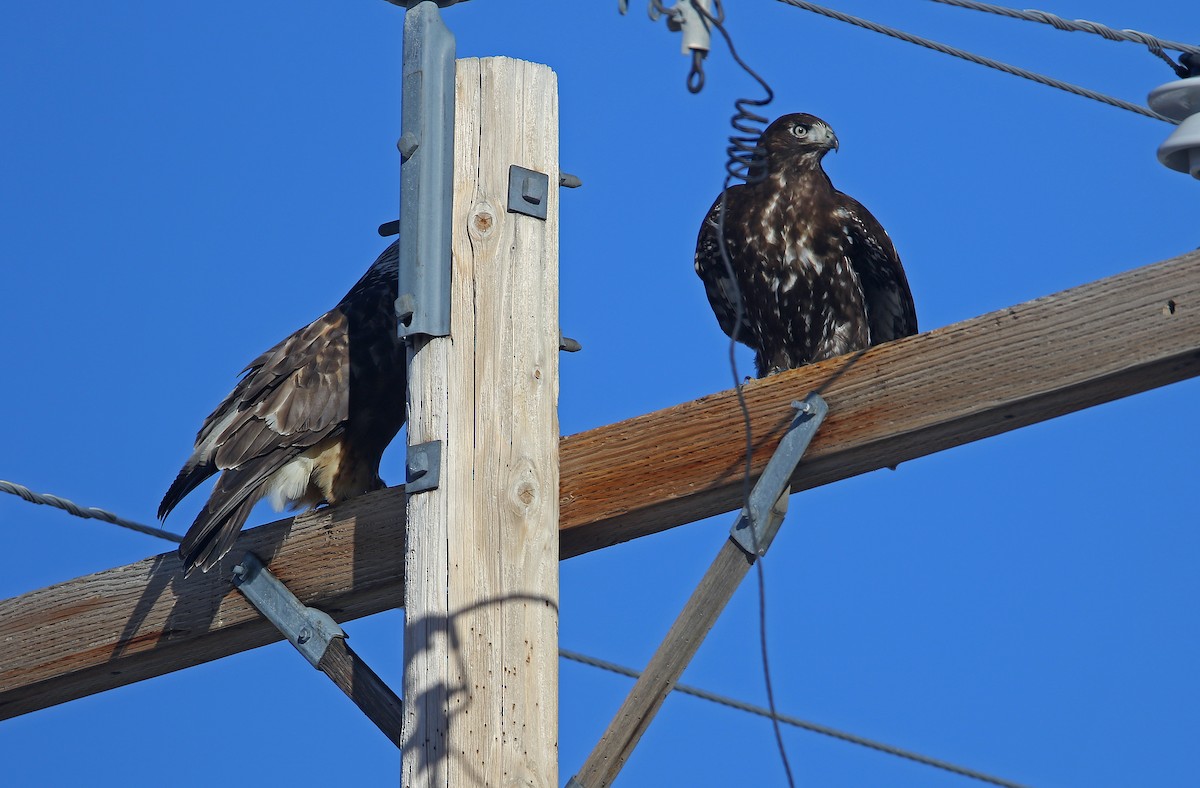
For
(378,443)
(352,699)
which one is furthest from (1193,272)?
(378,443)

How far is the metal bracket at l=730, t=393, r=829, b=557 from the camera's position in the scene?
3.61 metres

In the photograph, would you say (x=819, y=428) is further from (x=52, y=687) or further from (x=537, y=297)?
(x=52, y=687)

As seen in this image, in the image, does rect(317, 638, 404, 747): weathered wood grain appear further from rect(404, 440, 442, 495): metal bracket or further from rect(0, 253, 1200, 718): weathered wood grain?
rect(404, 440, 442, 495): metal bracket

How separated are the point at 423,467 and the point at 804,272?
10.2ft

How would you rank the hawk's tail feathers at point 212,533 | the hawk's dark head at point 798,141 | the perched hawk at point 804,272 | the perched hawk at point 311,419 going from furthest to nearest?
the hawk's dark head at point 798,141 < the perched hawk at point 804,272 < the perched hawk at point 311,419 < the hawk's tail feathers at point 212,533

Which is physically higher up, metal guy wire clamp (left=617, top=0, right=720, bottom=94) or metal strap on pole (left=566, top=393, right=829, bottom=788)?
metal guy wire clamp (left=617, top=0, right=720, bottom=94)

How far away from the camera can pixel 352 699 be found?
13.1 feet

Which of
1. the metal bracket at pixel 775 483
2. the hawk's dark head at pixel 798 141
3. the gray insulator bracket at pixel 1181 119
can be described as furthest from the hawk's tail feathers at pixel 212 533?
the hawk's dark head at pixel 798 141

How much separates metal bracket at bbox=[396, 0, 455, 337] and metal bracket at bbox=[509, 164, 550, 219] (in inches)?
5.8

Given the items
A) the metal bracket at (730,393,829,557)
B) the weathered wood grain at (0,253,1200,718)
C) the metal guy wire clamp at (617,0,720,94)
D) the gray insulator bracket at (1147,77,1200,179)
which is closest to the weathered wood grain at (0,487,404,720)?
the weathered wood grain at (0,253,1200,718)

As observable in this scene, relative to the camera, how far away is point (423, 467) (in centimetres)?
355

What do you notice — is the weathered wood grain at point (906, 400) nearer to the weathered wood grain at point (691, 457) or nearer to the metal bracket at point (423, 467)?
the weathered wood grain at point (691, 457)

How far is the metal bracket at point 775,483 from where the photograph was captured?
3.61 m

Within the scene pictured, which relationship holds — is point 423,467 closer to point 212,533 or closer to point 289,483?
point 212,533
